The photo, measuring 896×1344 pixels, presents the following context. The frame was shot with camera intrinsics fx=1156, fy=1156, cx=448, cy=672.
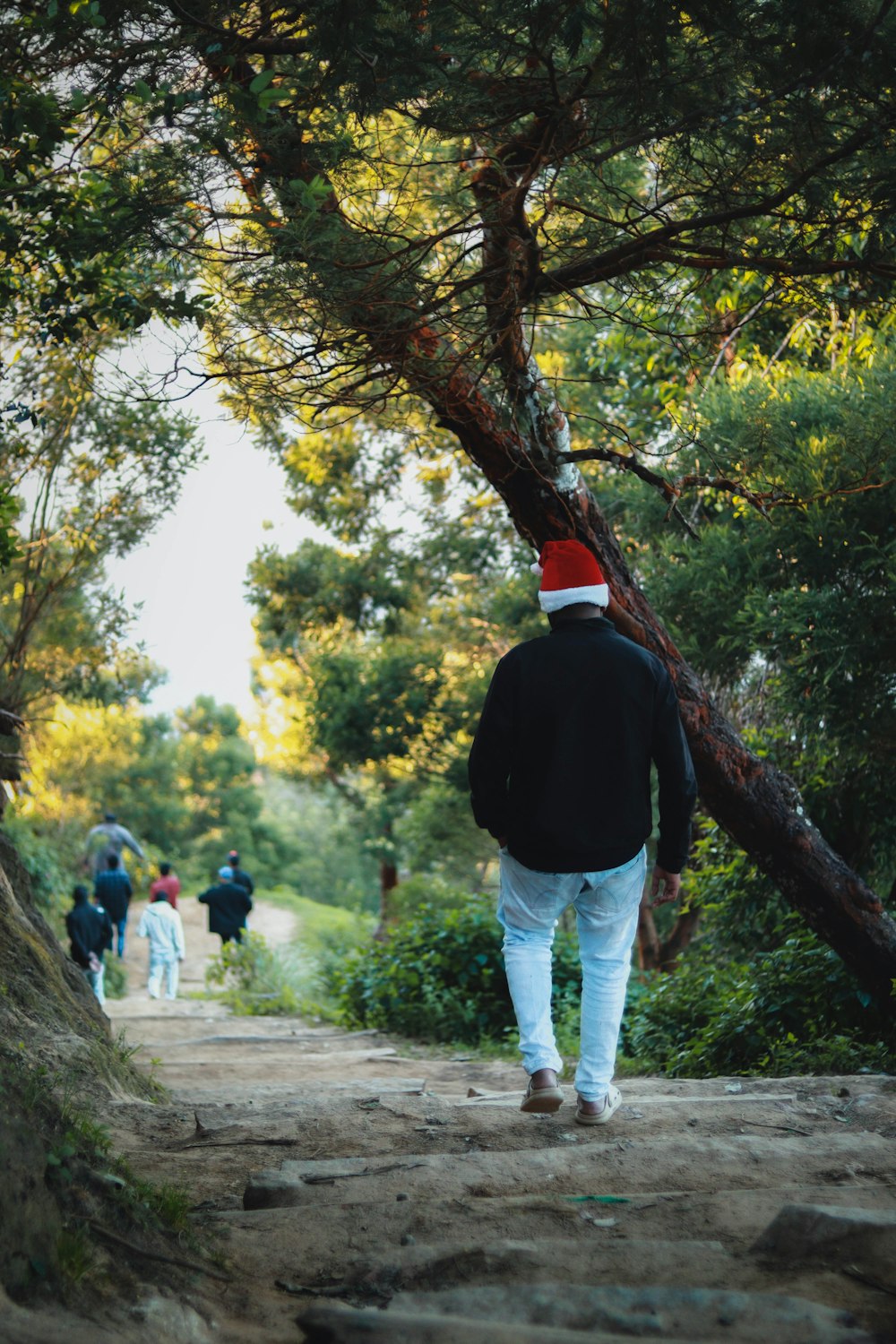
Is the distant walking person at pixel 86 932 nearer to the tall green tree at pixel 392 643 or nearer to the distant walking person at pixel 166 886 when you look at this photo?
the distant walking person at pixel 166 886

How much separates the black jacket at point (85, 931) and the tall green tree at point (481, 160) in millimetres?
7325

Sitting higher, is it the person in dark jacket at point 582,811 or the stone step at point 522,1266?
the person in dark jacket at point 582,811

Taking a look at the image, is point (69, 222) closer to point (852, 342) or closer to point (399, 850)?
point (852, 342)

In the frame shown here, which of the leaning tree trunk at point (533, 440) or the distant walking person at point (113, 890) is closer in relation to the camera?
the leaning tree trunk at point (533, 440)

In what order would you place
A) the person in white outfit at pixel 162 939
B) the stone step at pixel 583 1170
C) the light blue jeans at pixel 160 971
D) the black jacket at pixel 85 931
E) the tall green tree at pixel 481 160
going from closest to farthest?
the stone step at pixel 583 1170
the tall green tree at pixel 481 160
the black jacket at pixel 85 931
the person in white outfit at pixel 162 939
the light blue jeans at pixel 160 971

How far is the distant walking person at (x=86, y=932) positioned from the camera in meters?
11.3

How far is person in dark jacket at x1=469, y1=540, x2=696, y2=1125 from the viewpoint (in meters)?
4.39

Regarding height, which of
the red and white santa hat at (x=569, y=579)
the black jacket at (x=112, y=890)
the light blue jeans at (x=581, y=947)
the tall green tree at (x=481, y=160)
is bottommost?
the light blue jeans at (x=581, y=947)

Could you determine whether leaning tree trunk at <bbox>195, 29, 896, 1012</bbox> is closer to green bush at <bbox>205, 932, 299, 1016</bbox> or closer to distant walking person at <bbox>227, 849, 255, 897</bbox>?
green bush at <bbox>205, 932, 299, 1016</bbox>

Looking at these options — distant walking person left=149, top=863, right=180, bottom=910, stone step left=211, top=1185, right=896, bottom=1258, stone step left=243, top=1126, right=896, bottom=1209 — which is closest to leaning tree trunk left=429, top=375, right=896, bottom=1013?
stone step left=243, top=1126, right=896, bottom=1209

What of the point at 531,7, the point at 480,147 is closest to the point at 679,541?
the point at 480,147

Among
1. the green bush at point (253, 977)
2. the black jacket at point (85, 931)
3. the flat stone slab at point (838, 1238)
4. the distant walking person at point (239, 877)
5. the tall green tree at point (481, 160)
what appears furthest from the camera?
the distant walking person at point (239, 877)

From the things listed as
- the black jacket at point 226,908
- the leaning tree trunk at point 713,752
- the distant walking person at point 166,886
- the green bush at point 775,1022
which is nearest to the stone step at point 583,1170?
the leaning tree trunk at point 713,752

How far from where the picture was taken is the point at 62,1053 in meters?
4.70
